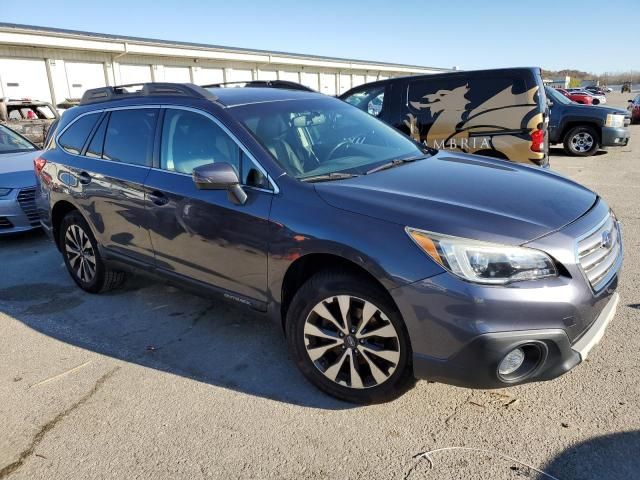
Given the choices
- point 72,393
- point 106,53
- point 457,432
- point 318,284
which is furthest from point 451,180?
point 106,53

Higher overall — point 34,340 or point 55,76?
point 55,76

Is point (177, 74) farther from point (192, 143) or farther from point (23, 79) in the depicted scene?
point (192, 143)

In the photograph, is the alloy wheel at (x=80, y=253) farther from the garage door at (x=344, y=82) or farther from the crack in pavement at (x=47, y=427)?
the garage door at (x=344, y=82)

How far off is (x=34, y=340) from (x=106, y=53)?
23.9 metres

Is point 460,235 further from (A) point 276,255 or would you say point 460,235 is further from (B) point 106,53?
(B) point 106,53

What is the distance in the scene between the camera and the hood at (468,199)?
95.4 inches

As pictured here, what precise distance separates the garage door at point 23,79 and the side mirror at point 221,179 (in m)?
21.0

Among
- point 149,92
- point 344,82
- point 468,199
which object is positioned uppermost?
point 149,92

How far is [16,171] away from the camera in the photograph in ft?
22.0

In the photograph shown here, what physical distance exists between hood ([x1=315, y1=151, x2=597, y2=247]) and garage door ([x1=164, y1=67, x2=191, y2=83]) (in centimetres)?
2631

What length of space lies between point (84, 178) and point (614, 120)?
12112 millimetres

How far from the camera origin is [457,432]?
8.47 ft

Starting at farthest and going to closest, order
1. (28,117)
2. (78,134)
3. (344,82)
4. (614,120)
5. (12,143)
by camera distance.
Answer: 1. (344,82)
2. (28,117)
3. (614,120)
4. (12,143)
5. (78,134)

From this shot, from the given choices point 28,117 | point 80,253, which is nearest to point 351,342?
point 80,253
